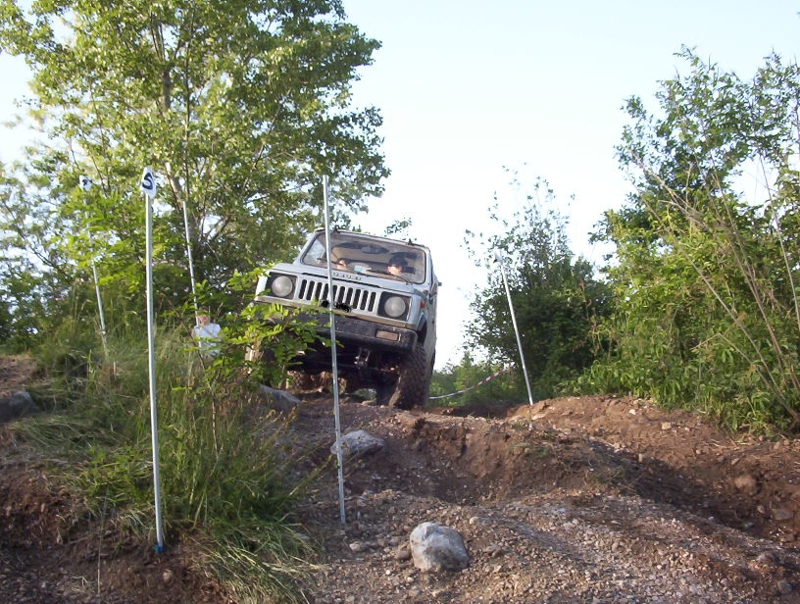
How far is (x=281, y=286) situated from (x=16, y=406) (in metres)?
3.23

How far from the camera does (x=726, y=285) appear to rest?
7789 mm

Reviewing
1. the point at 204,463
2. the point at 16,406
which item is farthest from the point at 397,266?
the point at 204,463

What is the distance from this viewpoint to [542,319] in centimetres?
1298

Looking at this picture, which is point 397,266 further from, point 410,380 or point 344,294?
point 410,380

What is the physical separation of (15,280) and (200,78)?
6323 millimetres

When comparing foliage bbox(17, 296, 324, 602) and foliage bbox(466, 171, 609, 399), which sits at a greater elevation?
foliage bbox(466, 171, 609, 399)

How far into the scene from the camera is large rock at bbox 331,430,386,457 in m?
6.01

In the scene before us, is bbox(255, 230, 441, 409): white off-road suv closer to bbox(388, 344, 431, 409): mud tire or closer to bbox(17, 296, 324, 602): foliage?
bbox(388, 344, 431, 409): mud tire

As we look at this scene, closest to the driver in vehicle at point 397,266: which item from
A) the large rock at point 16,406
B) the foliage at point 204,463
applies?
the foliage at point 204,463

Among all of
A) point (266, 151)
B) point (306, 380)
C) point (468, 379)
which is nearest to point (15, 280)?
point (306, 380)

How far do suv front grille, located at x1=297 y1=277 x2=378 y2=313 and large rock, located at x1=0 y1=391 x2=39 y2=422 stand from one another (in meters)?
3.13

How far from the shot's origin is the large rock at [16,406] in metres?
5.50

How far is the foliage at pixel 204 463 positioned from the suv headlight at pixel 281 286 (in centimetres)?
284

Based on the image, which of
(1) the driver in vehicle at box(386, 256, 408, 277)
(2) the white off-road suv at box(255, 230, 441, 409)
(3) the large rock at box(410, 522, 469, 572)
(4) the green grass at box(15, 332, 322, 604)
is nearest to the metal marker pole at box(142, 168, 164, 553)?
(4) the green grass at box(15, 332, 322, 604)
